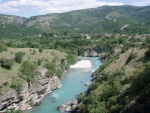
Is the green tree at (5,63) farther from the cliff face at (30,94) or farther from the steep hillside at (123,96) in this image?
the steep hillside at (123,96)

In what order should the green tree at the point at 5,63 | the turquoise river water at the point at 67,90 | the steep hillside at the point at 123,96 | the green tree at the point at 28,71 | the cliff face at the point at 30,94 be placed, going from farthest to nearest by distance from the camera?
the green tree at the point at 5,63 < the green tree at the point at 28,71 < the turquoise river water at the point at 67,90 < the cliff face at the point at 30,94 < the steep hillside at the point at 123,96

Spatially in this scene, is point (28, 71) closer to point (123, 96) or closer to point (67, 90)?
point (67, 90)

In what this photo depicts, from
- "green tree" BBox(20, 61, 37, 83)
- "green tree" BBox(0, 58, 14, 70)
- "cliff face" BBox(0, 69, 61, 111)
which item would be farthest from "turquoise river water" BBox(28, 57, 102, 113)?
"green tree" BBox(0, 58, 14, 70)

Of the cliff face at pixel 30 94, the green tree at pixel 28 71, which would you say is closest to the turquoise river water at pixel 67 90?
the cliff face at pixel 30 94

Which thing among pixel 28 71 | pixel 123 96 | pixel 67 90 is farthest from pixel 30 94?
pixel 123 96

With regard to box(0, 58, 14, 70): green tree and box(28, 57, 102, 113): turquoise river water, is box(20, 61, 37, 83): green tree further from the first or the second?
box(28, 57, 102, 113): turquoise river water

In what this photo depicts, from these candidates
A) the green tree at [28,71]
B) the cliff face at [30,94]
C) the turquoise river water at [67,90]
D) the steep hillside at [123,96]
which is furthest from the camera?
the green tree at [28,71]

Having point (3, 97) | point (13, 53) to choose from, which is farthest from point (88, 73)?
point (3, 97)
